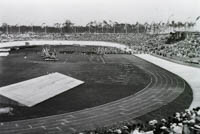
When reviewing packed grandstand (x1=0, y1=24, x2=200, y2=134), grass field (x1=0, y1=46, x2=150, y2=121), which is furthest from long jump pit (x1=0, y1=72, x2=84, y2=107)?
packed grandstand (x1=0, y1=24, x2=200, y2=134)

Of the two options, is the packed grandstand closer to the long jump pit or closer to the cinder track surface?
the cinder track surface

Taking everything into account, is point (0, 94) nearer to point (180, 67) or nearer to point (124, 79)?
point (124, 79)

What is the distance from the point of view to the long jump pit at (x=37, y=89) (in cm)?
3249

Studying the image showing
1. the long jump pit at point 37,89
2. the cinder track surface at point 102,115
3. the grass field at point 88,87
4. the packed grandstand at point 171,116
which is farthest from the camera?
the long jump pit at point 37,89

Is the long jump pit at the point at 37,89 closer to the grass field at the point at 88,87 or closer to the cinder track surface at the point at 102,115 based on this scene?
the grass field at the point at 88,87

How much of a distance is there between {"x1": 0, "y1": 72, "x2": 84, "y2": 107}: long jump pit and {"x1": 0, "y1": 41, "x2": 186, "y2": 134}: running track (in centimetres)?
600

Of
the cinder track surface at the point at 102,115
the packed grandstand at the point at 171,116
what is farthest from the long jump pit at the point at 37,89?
the packed grandstand at the point at 171,116

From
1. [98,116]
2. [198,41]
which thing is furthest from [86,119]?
[198,41]

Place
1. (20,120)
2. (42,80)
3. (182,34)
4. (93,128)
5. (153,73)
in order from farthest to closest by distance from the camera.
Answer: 1. (182,34)
2. (153,73)
3. (42,80)
4. (20,120)
5. (93,128)

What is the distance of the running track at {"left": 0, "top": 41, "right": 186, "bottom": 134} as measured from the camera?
78.9 feet

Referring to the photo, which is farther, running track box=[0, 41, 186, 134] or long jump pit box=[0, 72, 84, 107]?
long jump pit box=[0, 72, 84, 107]

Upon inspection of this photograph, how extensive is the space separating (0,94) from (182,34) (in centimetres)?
8608

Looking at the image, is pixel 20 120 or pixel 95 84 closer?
pixel 20 120

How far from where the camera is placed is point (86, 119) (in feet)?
87.2
